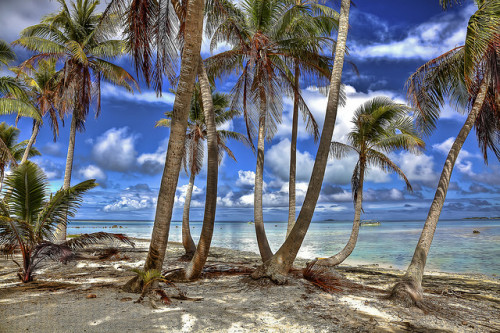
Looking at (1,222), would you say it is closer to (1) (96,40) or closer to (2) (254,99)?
(2) (254,99)

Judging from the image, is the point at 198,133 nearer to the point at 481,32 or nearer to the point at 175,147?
the point at 175,147

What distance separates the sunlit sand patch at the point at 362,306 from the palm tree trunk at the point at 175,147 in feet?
12.2

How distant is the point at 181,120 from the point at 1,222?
172 inches

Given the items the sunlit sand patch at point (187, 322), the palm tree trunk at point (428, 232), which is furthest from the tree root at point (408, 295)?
the sunlit sand patch at point (187, 322)

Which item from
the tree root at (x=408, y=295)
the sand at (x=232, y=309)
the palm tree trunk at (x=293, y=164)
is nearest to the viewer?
the sand at (x=232, y=309)

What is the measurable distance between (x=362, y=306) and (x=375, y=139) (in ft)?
29.1

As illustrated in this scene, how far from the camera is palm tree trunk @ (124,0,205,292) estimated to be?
20.1ft

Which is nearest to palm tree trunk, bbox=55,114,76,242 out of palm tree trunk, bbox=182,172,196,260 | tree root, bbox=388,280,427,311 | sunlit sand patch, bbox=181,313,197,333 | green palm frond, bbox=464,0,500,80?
palm tree trunk, bbox=182,172,196,260

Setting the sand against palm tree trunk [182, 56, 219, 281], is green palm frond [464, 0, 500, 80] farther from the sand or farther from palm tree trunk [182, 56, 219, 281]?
palm tree trunk [182, 56, 219, 281]

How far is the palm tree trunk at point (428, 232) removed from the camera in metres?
6.52

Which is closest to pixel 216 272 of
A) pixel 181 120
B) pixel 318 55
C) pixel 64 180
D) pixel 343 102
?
pixel 181 120

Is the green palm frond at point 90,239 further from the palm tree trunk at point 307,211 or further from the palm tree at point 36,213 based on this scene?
the palm tree trunk at point 307,211

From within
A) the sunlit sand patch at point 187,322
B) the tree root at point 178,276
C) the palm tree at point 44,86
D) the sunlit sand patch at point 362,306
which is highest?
the palm tree at point 44,86

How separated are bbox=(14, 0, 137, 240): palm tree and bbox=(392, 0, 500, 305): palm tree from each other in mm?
13845
